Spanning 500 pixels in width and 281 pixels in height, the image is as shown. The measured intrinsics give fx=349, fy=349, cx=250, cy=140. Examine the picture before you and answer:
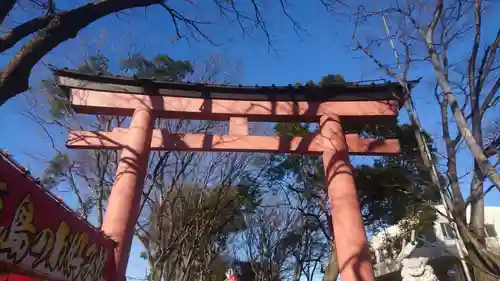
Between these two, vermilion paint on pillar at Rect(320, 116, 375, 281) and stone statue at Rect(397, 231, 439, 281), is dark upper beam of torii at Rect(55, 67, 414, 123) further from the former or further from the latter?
stone statue at Rect(397, 231, 439, 281)

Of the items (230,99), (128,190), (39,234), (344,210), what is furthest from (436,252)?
(39,234)

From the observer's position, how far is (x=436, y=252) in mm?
17203

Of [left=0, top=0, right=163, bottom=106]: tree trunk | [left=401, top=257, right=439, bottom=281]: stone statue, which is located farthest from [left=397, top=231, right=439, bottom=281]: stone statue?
[left=0, top=0, right=163, bottom=106]: tree trunk

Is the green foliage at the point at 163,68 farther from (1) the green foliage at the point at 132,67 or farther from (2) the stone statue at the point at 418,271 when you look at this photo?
(2) the stone statue at the point at 418,271

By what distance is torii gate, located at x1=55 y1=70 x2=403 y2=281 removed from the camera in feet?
17.5

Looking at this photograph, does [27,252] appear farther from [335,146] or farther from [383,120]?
[383,120]

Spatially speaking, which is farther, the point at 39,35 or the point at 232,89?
the point at 232,89

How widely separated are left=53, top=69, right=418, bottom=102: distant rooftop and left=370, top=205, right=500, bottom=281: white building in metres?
11.0

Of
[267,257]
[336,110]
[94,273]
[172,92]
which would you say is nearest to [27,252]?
[94,273]

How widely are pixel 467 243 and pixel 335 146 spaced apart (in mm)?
2904

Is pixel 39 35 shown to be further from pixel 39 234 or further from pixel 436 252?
pixel 436 252

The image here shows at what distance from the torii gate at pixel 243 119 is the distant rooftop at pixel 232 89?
2 centimetres

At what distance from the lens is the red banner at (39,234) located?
248 centimetres

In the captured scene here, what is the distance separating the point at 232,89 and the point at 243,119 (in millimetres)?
599
